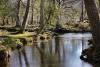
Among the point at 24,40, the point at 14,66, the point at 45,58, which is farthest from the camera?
the point at 24,40

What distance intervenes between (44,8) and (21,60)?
601 inches

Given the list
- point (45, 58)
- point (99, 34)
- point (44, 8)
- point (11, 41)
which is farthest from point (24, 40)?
point (99, 34)

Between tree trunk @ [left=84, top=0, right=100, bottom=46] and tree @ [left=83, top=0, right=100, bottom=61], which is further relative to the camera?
tree trunk @ [left=84, top=0, right=100, bottom=46]

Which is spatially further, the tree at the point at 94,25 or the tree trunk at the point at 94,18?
the tree trunk at the point at 94,18

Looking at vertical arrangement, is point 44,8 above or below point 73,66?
above

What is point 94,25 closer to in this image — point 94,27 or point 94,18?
point 94,27

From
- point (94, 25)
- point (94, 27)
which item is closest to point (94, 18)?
point (94, 25)

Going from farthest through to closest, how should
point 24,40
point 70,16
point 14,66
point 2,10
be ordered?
point 70,16 → point 2,10 → point 24,40 → point 14,66

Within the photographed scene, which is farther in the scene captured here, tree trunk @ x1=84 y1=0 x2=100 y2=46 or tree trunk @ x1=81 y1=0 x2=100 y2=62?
tree trunk @ x1=84 y1=0 x2=100 y2=46

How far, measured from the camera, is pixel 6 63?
14758 mm

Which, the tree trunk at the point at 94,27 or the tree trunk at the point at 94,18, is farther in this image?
the tree trunk at the point at 94,18

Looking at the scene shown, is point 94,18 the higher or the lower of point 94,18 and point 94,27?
the higher

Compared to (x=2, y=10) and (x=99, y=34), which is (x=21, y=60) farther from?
(x=2, y=10)

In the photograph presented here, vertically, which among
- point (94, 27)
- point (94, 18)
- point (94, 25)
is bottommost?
point (94, 27)
